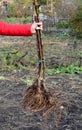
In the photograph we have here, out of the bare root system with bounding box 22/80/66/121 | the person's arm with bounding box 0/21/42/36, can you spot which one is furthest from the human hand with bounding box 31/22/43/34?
the bare root system with bounding box 22/80/66/121

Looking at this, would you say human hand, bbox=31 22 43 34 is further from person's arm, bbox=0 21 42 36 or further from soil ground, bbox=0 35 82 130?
soil ground, bbox=0 35 82 130

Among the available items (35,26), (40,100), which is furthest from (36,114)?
(35,26)

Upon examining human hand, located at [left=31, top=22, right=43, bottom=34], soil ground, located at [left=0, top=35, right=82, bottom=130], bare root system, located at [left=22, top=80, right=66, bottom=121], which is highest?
human hand, located at [left=31, top=22, right=43, bottom=34]

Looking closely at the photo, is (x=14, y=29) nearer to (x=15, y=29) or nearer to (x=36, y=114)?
(x=15, y=29)

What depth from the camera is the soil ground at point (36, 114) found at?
4.28 metres

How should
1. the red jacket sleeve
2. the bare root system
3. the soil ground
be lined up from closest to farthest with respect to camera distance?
the red jacket sleeve → the soil ground → the bare root system

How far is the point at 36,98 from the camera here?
4.85m

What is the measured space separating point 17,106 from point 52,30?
12180mm

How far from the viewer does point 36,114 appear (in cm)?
465

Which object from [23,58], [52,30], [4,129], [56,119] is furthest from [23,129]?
[52,30]

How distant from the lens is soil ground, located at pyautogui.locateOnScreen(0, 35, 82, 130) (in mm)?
4277

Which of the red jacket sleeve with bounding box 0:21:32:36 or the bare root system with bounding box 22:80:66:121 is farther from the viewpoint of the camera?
the bare root system with bounding box 22:80:66:121

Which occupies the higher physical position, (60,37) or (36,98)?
(36,98)

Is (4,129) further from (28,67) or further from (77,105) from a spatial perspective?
(28,67)
